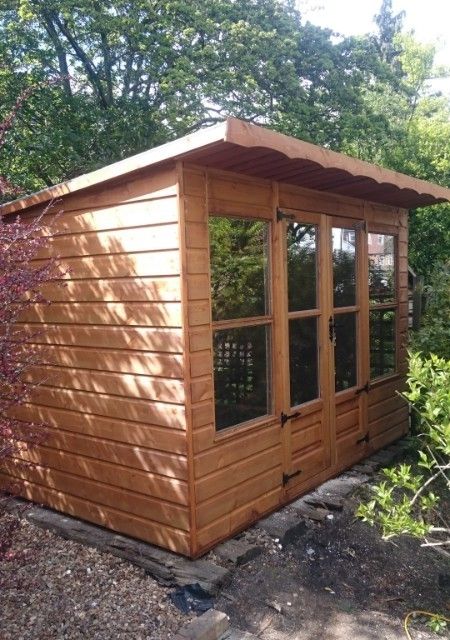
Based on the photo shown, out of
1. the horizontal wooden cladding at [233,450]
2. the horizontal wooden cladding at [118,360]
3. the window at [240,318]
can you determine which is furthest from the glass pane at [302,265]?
the horizontal wooden cladding at [118,360]

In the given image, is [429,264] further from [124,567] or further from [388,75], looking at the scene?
[124,567]

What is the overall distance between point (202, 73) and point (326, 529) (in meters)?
8.50

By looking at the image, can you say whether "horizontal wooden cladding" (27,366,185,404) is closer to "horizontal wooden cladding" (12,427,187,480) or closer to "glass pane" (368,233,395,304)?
"horizontal wooden cladding" (12,427,187,480)

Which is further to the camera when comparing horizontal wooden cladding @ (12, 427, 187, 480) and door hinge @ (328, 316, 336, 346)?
door hinge @ (328, 316, 336, 346)

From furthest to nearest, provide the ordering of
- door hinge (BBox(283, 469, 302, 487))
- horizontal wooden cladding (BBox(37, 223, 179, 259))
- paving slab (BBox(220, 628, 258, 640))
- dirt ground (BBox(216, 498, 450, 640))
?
1. door hinge (BBox(283, 469, 302, 487))
2. horizontal wooden cladding (BBox(37, 223, 179, 259))
3. dirt ground (BBox(216, 498, 450, 640))
4. paving slab (BBox(220, 628, 258, 640))

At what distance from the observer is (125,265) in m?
3.14

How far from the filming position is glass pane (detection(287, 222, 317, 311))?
3679mm

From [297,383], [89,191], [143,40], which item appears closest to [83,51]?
[143,40]

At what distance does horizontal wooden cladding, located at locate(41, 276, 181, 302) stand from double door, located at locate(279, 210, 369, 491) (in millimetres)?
978

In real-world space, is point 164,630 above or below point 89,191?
below

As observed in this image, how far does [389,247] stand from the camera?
197 inches

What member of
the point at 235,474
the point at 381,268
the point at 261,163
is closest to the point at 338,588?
the point at 235,474

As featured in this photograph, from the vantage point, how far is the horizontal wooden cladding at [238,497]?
3004mm

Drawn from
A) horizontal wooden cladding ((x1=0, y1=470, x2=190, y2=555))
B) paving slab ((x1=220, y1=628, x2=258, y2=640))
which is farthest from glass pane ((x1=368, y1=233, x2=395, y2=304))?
paving slab ((x1=220, y1=628, x2=258, y2=640))
